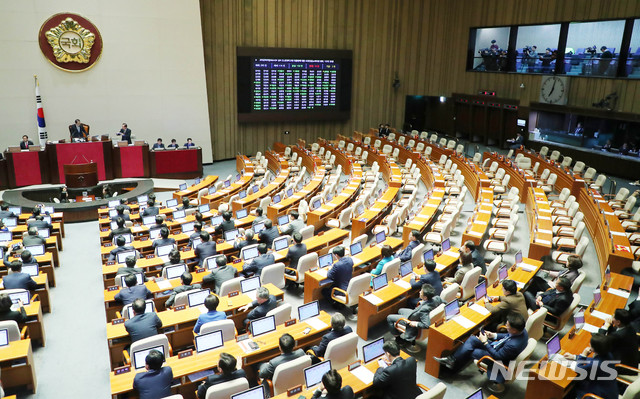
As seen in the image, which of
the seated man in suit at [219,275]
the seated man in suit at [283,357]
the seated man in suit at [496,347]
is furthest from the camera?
the seated man in suit at [219,275]

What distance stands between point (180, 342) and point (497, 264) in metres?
5.02

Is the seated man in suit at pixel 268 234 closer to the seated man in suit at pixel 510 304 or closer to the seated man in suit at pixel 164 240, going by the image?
the seated man in suit at pixel 164 240

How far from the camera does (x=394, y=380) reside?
16.0 ft

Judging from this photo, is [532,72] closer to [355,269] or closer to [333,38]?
[333,38]

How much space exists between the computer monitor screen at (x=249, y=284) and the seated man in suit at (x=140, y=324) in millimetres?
1483

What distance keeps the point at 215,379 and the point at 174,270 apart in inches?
124

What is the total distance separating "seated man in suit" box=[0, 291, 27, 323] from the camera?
6.15 meters

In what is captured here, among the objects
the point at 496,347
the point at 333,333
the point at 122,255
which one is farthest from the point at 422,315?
the point at 122,255

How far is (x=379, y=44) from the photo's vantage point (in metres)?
22.9

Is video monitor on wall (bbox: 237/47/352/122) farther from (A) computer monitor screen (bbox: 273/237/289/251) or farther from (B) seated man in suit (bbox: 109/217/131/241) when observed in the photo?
(A) computer monitor screen (bbox: 273/237/289/251)

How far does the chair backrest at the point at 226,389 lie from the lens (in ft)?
15.1

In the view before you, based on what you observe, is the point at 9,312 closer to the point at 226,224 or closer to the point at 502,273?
the point at 226,224

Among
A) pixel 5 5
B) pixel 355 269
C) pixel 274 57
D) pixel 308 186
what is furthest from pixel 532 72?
pixel 5 5

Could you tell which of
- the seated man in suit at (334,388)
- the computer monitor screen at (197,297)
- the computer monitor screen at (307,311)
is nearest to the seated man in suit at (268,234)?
the computer monitor screen at (197,297)
